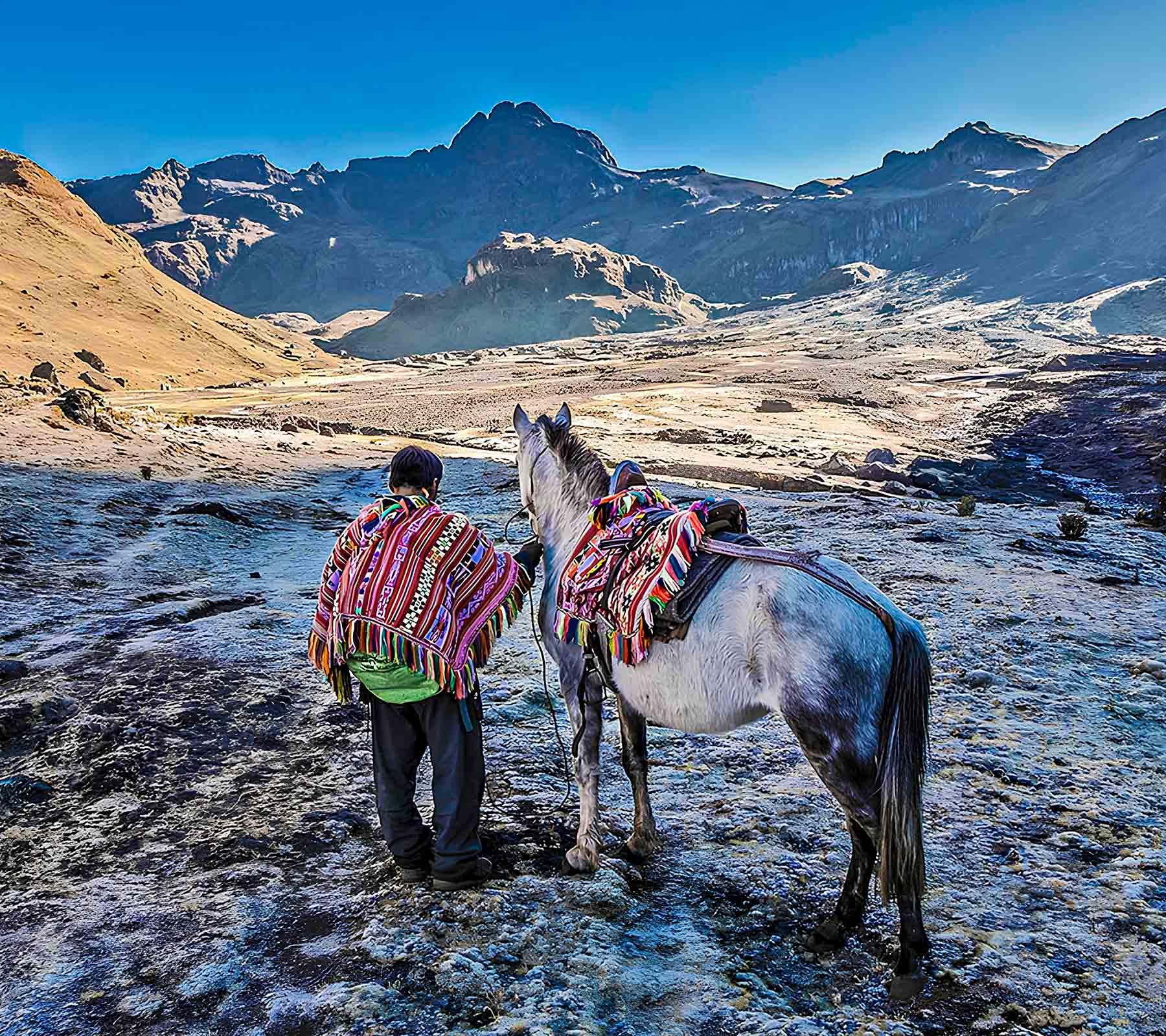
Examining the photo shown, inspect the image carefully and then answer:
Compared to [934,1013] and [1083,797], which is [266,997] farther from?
[1083,797]

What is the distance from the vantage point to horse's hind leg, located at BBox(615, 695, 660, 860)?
3643mm

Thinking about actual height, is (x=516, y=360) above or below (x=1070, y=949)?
above

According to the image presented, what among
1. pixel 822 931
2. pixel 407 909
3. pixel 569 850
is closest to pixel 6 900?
pixel 407 909

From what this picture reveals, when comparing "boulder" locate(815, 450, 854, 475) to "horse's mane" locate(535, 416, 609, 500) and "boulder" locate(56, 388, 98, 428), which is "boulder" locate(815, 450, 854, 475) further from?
"boulder" locate(56, 388, 98, 428)

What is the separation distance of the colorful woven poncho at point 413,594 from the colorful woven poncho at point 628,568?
1.50ft

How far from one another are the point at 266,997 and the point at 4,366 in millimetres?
43638

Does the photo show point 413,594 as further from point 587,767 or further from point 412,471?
point 587,767

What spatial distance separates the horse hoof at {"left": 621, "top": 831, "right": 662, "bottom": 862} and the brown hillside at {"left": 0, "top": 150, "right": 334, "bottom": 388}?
1599 inches

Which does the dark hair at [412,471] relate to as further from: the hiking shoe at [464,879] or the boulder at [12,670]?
the boulder at [12,670]

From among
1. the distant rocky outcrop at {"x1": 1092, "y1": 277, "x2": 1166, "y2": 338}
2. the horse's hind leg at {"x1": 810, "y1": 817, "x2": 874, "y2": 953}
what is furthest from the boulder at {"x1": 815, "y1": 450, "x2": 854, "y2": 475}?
the distant rocky outcrop at {"x1": 1092, "y1": 277, "x2": 1166, "y2": 338}

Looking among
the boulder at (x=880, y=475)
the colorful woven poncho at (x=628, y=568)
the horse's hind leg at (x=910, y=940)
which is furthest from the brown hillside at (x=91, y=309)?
the horse's hind leg at (x=910, y=940)

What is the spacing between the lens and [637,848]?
12.0ft

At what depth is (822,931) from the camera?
3027mm

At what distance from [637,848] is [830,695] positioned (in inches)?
57.2
